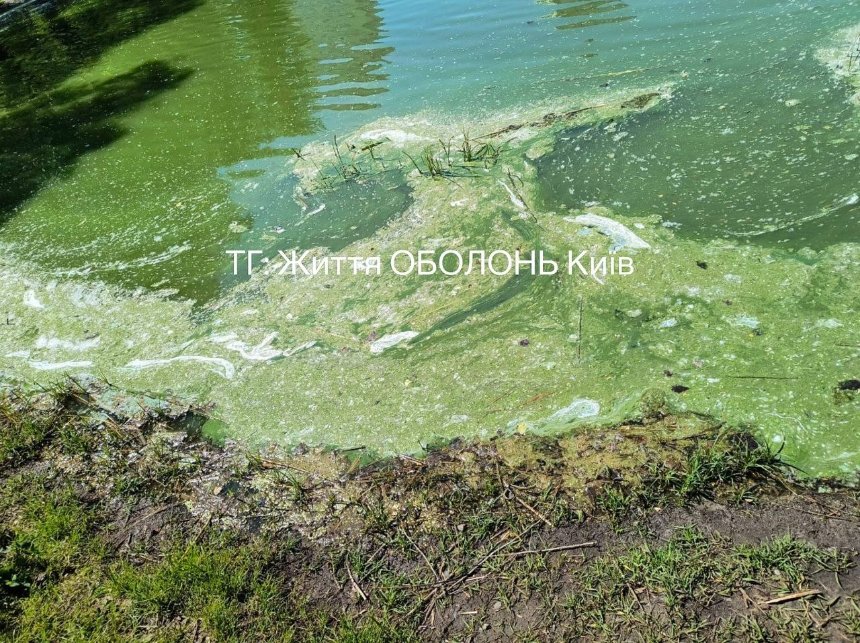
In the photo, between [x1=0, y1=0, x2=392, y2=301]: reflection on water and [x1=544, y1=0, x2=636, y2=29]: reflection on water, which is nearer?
[x1=0, y1=0, x2=392, y2=301]: reflection on water

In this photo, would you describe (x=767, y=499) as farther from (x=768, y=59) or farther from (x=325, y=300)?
(x=768, y=59)

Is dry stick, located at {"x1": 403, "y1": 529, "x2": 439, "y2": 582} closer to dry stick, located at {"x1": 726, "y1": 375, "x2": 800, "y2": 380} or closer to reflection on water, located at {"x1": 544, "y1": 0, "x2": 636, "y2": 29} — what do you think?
dry stick, located at {"x1": 726, "y1": 375, "x2": 800, "y2": 380}

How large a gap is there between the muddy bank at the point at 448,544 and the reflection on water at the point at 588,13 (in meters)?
3.74

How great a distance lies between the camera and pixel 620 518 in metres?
1.69

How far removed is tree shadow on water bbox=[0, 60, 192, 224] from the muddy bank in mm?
2772

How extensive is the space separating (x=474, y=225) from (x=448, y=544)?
5.29ft

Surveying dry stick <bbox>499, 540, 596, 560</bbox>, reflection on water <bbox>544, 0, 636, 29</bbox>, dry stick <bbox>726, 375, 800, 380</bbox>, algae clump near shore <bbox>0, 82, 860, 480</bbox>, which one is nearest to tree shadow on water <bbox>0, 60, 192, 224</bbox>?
algae clump near shore <bbox>0, 82, 860, 480</bbox>

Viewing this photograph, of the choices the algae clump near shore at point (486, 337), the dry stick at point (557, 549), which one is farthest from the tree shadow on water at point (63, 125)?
the dry stick at point (557, 549)

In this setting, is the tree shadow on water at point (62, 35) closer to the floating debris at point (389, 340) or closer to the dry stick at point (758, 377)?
the floating debris at point (389, 340)

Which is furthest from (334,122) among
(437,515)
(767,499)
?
(767,499)

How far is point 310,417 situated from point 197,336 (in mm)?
782

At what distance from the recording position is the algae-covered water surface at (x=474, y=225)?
6.82ft

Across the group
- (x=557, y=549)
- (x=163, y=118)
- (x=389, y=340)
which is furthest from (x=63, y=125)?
(x=557, y=549)

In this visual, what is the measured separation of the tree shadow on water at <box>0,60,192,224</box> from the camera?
4.10 metres
